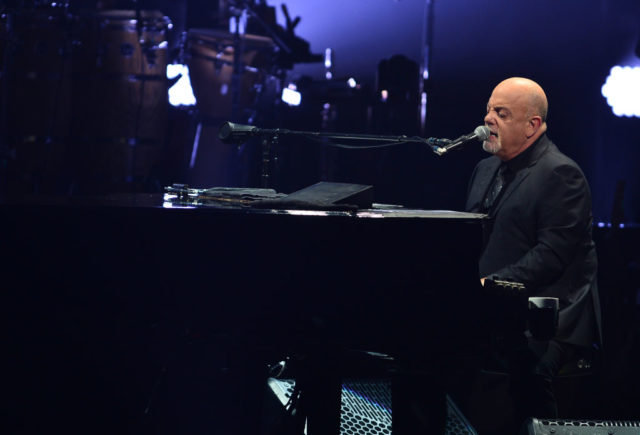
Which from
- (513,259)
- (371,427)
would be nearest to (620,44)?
(513,259)

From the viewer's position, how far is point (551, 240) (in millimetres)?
2947

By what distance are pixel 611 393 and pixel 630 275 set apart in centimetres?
94

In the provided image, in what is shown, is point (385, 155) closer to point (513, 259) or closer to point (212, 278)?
point (513, 259)

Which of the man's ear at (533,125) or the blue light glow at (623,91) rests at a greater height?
the blue light glow at (623,91)

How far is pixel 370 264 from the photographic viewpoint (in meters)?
2.13

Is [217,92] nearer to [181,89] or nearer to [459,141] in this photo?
[181,89]

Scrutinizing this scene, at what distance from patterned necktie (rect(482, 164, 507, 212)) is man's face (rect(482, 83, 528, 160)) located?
2.7 inches

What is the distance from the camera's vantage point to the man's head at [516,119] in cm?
323

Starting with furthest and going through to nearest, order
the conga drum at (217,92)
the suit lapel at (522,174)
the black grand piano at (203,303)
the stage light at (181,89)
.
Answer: the conga drum at (217,92) < the stage light at (181,89) < the suit lapel at (522,174) < the black grand piano at (203,303)

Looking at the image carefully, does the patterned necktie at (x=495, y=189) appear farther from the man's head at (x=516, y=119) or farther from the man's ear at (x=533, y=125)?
the man's ear at (x=533, y=125)

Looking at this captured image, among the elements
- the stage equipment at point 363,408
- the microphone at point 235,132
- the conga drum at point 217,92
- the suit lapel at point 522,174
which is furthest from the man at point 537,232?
the conga drum at point 217,92

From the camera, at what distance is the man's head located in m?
3.23

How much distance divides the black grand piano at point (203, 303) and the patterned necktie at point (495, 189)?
110 centimetres

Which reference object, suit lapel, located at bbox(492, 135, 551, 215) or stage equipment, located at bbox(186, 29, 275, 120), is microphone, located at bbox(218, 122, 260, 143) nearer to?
suit lapel, located at bbox(492, 135, 551, 215)
